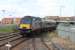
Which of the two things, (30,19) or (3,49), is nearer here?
(3,49)

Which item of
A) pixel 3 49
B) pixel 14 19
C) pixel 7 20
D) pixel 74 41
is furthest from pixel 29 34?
pixel 7 20

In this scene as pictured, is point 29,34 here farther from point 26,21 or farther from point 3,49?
point 3,49

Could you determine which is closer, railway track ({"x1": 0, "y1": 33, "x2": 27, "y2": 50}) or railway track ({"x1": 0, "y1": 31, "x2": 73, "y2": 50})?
railway track ({"x1": 0, "y1": 31, "x2": 73, "y2": 50})

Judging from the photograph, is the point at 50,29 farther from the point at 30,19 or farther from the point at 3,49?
the point at 3,49

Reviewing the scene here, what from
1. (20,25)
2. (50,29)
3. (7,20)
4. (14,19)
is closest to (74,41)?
(20,25)

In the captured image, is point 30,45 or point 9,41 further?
point 9,41

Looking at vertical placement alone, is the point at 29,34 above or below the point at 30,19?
below

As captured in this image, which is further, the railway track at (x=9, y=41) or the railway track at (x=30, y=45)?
the railway track at (x=9, y=41)

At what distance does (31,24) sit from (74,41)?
830cm

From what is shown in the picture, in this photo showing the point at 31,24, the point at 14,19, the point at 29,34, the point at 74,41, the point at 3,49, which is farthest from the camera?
the point at 14,19

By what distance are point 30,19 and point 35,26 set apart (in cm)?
105

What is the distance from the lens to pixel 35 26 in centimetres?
2852

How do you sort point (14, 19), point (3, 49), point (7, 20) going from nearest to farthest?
point (3, 49), point (14, 19), point (7, 20)

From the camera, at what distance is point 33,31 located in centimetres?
2834
